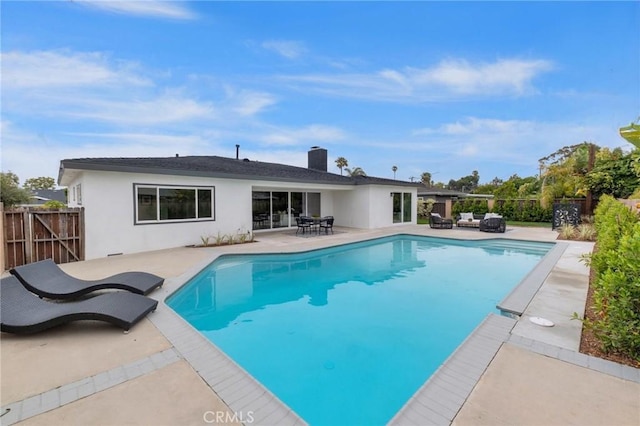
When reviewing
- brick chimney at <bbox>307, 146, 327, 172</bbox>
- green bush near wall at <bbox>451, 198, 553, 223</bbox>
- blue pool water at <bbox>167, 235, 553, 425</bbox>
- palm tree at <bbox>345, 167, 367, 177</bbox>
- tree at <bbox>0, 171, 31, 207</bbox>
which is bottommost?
blue pool water at <bbox>167, 235, 553, 425</bbox>

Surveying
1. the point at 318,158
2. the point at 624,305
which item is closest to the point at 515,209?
the point at 318,158

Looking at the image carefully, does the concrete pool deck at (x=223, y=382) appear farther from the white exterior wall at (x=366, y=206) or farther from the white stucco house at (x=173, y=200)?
the white exterior wall at (x=366, y=206)

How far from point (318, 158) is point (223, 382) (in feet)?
66.3

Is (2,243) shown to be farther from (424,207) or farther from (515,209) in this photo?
(515,209)

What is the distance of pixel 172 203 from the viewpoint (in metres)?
11.2

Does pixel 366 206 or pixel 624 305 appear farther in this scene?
pixel 366 206

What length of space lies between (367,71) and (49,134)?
18.0 metres

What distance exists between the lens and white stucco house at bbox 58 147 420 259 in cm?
956

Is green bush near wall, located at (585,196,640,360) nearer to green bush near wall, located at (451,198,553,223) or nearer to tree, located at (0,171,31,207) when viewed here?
green bush near wall, located at (451,198,553,223)

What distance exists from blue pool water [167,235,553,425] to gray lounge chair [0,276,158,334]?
1.21 meters

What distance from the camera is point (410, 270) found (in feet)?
30.0

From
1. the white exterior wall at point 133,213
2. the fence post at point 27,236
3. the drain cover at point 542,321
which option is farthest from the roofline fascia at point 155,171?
the drain cover at point 542,321

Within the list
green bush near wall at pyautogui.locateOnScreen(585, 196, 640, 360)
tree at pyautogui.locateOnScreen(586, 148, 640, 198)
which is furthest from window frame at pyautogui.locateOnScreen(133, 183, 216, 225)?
tree at pyautogui.locateOnScreen(586, 148, 640, 198)

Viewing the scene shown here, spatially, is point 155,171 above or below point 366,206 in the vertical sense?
above
